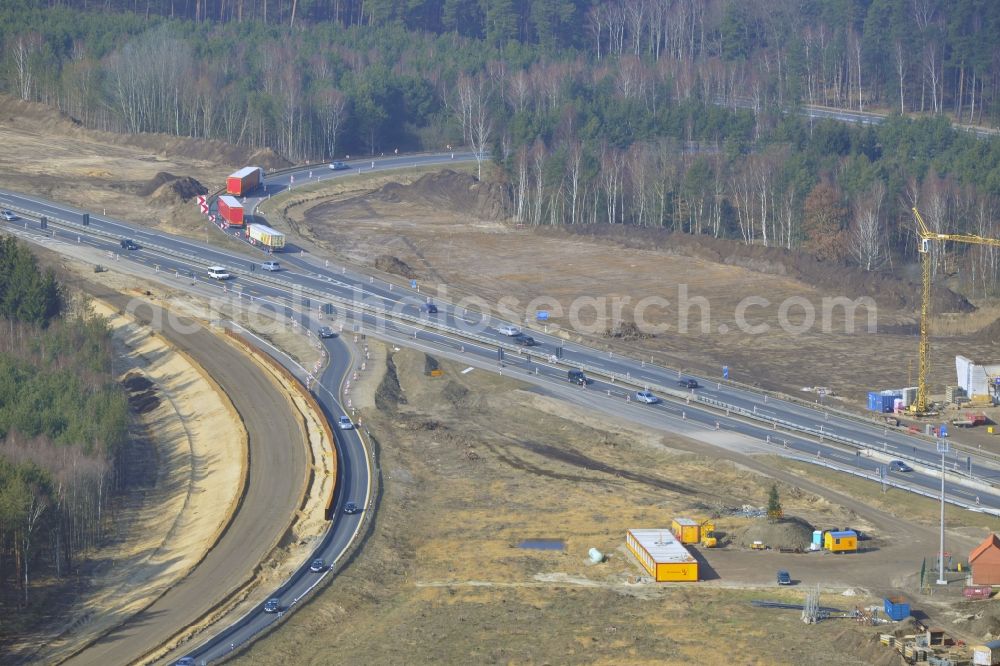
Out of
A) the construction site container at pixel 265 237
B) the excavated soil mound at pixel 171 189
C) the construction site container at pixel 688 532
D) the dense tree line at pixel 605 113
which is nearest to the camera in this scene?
the construction site container at pixel 688 532

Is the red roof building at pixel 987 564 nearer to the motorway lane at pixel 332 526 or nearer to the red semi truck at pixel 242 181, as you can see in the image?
the motorway lane at pixel 332 526

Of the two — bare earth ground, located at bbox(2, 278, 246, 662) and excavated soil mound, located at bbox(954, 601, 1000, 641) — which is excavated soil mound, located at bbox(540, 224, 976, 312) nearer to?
bare earth ground, located at bbox(2, 278, 246, 662)

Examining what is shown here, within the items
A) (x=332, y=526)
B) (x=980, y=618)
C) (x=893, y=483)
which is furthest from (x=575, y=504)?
(x=980, y=618)

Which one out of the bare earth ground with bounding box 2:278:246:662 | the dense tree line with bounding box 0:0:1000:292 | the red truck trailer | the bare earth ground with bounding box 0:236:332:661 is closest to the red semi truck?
the red truck trailer

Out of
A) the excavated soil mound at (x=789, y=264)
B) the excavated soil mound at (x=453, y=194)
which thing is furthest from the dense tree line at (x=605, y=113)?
the excavated soil mound at (x=789, y=264)

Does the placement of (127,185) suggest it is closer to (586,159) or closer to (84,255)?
(84,255)

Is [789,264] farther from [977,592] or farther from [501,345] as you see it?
[977,592]
